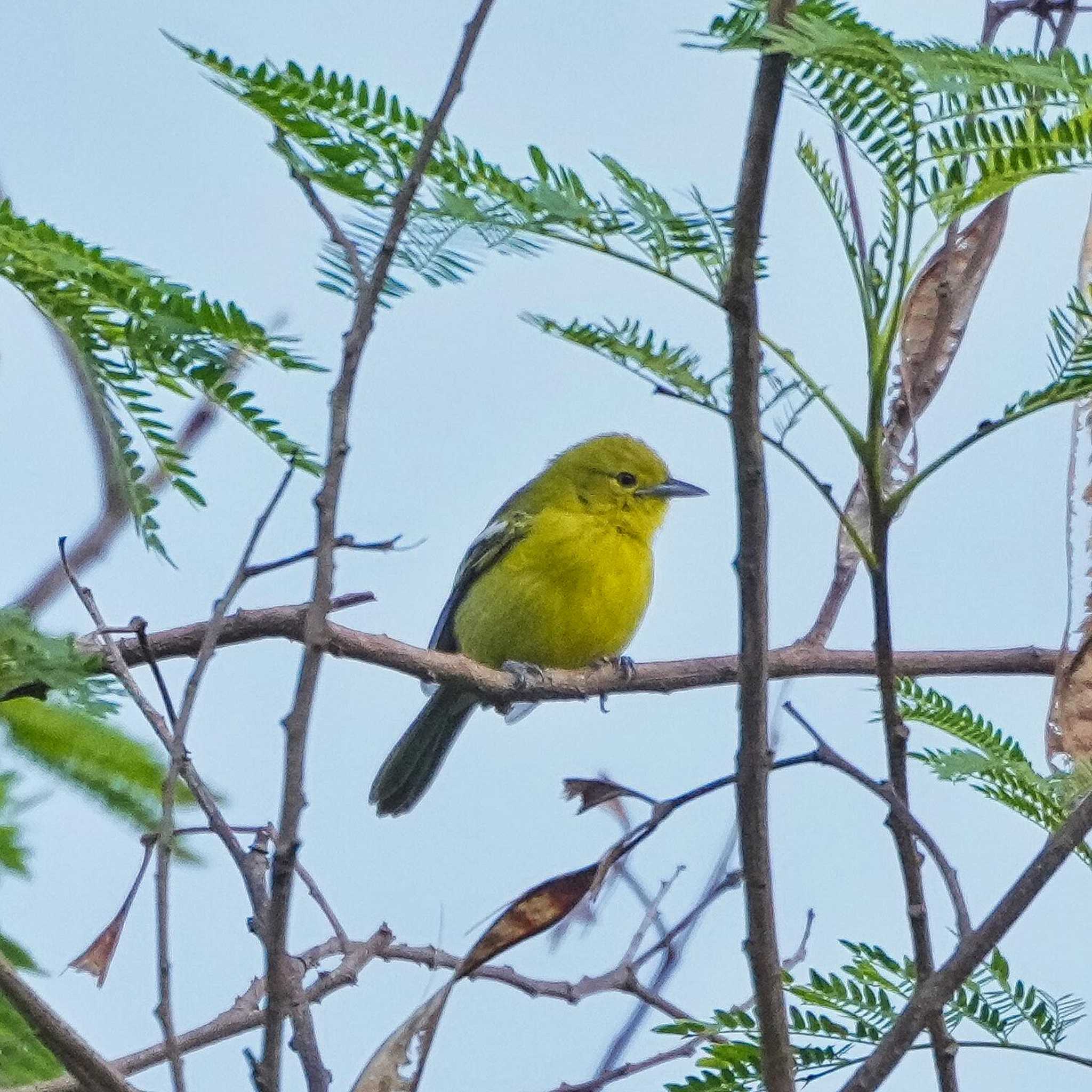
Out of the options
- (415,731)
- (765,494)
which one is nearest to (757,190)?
(765,494)

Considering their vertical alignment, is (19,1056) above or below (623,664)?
below

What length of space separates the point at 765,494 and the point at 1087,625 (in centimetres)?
95

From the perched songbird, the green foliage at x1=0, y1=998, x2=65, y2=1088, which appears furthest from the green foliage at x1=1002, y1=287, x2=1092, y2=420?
the perched songbird

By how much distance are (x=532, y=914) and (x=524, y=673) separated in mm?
2841

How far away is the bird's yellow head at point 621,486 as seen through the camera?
737 centimetres

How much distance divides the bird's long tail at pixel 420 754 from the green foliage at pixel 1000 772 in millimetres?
5246

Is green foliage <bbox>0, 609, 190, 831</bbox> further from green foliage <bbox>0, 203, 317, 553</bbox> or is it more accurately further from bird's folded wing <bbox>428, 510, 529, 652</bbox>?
bird's folded wing <bbox>428, 510, 529, 652</bbox>

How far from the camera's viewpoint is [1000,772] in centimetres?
243

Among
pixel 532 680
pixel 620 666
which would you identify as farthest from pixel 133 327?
pixel 620 666

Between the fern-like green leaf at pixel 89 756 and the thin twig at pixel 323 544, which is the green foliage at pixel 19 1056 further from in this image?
the thin twig at pixel 323 544

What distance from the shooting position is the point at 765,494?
6.72ft

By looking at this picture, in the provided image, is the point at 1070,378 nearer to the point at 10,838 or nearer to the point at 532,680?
the point at 10,838

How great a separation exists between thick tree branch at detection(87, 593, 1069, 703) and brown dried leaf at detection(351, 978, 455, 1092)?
127 cm

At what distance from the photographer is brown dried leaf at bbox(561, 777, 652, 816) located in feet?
8.90
